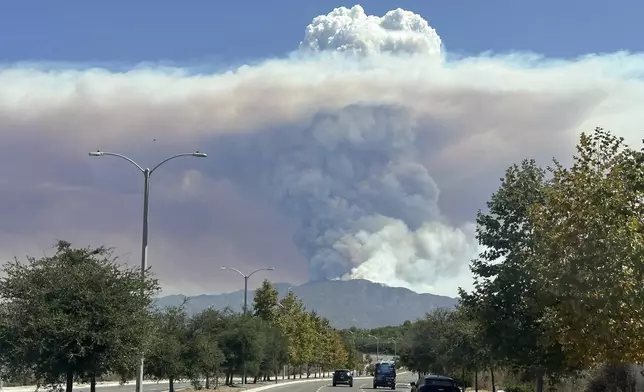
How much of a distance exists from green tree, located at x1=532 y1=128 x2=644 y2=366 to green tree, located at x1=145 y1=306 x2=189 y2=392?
24127 mm

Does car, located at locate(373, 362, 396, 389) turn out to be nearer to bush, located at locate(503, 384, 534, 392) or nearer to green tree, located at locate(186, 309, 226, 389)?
bush, located at locate(503, 384, 534, 392)

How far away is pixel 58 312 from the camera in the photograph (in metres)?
25.1

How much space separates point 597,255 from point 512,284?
14144 millimetres

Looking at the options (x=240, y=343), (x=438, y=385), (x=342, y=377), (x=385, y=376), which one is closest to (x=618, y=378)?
(x=438, y=385)

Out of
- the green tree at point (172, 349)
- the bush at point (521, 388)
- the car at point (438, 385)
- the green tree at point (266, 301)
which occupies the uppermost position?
the green tree at point (266, 301)

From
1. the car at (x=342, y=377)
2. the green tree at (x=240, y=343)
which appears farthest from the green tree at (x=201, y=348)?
the car at (x=342, y=377)

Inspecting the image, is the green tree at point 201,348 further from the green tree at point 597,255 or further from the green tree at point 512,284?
the green tree at point 597,255

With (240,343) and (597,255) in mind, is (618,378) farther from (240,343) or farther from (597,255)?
(240,343)

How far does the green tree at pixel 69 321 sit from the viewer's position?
24.8 meters

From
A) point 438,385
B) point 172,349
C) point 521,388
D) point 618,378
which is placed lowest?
point 521,388

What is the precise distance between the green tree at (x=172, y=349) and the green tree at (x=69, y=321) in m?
13.3

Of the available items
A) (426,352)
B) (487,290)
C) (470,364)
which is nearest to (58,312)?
(487,290)

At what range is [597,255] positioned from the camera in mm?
15898

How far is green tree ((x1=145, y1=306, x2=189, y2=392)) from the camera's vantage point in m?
41.4
